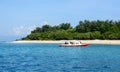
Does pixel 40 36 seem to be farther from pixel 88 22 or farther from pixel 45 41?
pixel 88 22

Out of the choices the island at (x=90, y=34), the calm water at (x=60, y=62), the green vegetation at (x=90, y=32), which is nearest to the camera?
the calm water at (x=60, y=62)

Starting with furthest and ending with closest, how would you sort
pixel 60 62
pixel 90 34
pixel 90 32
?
pixel 90 32
pixel 90 34
pixel 60 62

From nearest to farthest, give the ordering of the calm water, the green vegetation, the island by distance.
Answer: the calm water → the island → the green vegetation

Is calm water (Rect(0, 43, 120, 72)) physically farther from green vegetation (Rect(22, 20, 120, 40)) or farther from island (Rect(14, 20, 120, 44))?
green vegetation (Rect(22, 20, 120, 40))

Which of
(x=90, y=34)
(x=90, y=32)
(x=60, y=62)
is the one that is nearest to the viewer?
(x=60, y=62)

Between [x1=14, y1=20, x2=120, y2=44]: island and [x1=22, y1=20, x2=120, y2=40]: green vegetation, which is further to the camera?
[x1=22, y1=20, x2=120, y2=40]: green vegetation

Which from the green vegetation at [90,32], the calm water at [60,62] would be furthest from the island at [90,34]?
the calm water at [60,62]

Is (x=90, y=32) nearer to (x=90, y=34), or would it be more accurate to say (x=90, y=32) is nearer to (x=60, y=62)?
(x=90, y=34)

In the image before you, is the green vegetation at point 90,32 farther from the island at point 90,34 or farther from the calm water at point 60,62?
the calm water at point 60,62

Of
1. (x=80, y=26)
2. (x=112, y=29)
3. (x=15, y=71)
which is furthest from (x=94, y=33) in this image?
(x=15, y=71)

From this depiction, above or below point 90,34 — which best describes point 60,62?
below

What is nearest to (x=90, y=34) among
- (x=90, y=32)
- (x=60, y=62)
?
(x=90, y=32)

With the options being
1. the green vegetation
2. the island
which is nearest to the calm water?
the island

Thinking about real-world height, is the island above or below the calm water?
above
